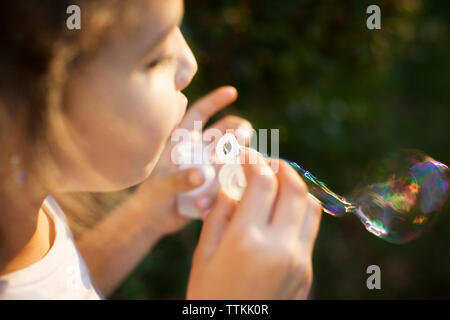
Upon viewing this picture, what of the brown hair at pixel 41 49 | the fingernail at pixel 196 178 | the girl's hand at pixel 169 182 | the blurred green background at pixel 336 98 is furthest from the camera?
the blurred green background at pixel 336 98

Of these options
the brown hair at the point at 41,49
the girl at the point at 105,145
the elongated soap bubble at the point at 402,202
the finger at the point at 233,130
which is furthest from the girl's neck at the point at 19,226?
the elongated soap bubble at the point at 402,202

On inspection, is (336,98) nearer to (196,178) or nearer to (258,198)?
(196,178)

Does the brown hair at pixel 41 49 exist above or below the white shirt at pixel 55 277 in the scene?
above

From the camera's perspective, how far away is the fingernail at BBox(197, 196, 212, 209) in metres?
1.10

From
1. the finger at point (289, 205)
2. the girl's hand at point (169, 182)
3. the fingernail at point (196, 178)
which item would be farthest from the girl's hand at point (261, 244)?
the girl's hand at point (169, 182)

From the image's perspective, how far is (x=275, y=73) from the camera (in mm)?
1474

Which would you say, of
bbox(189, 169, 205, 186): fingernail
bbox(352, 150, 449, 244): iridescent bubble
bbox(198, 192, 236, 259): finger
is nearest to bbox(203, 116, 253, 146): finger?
bbox(189, 169, 205, 186): fingernail

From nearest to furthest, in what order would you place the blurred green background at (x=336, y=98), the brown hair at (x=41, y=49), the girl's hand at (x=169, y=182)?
the brown hair at (x=41, y=49) < the girl's hand at (x=169, y=182) < the blurred green background at (x=336, y=98)

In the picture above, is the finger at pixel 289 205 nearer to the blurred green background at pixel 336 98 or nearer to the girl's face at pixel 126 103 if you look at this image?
the girl's face at pixel 126 103

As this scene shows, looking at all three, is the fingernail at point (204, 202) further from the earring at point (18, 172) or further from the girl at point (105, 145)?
the earring at point (18, 172)

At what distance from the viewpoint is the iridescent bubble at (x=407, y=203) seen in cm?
113

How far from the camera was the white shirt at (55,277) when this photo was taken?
864mm

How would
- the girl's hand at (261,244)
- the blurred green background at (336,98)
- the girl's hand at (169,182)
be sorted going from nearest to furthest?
the girl's hand at (261,244) < the girl's hand at (169,182) < the blurred green background at (336,98)

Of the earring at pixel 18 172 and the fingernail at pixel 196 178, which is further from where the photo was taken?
the fingernail at pixel 196 178
